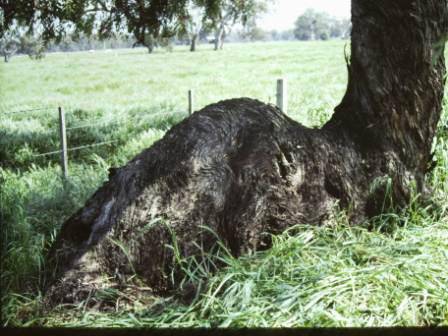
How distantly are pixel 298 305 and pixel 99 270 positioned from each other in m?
1.00

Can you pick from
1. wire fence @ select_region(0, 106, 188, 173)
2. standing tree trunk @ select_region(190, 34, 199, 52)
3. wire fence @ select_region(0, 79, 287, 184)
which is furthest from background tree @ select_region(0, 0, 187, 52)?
wire fence @ select_region(0, 106, 188, 173)

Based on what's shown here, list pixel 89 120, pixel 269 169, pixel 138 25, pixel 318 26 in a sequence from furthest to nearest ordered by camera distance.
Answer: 1. pixel 89 120
2. pixel 138 25
3. pixel 318 26
4. pixel 269 169

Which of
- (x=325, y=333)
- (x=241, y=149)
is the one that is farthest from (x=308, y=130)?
(x=325, y=333)

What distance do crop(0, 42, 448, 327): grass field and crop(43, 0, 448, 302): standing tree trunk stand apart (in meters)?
0.15

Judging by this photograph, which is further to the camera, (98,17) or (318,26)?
(98,17)

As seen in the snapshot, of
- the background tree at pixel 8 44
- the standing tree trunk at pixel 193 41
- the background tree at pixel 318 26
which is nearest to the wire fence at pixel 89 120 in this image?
the background tree at pixel 8 44

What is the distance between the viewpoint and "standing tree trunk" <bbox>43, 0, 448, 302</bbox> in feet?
9.91

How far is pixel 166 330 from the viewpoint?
8.88ft

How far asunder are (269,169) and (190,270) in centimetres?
69

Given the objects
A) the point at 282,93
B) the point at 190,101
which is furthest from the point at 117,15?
the point at 282,93

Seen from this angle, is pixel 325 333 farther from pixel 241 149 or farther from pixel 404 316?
pixel 241 149

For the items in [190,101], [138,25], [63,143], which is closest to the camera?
[138,25]

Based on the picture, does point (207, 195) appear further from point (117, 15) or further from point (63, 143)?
point (63, 143)

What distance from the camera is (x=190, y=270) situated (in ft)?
10.1
